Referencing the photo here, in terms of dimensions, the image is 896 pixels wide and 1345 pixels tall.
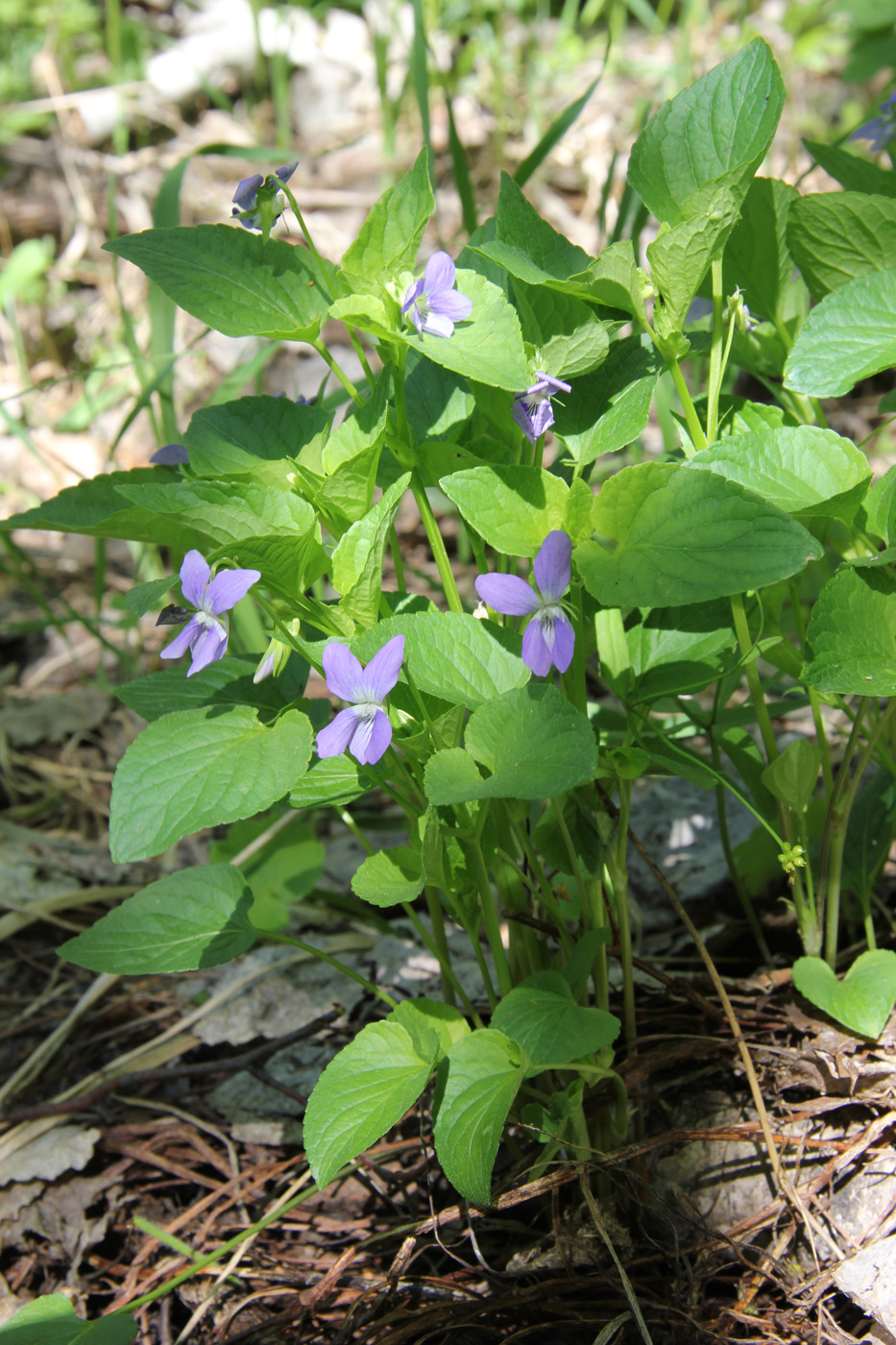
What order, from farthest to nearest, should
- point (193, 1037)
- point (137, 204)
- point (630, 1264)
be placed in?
point (137, 204), point (193, 1037), point (630, 1264)

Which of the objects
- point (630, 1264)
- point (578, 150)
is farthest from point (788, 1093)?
point (578, 150)

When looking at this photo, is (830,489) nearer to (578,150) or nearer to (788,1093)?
(788,1093)

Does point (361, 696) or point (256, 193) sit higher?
point (256, 193)

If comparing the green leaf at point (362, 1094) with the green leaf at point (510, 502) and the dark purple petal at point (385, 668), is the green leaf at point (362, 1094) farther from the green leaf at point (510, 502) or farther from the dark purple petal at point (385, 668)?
the green leaf at point (510, 502)

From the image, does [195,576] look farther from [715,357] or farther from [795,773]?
[795,773]

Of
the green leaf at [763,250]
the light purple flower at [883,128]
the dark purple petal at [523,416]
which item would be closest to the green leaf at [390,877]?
the dark purple petal at [523,416]

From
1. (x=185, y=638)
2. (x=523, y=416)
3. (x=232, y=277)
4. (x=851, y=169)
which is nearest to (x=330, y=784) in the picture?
(x=185, y=638)

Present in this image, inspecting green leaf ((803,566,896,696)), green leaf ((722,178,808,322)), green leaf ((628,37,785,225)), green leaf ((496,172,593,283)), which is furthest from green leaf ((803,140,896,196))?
green leaf ((803,566,896,696))
